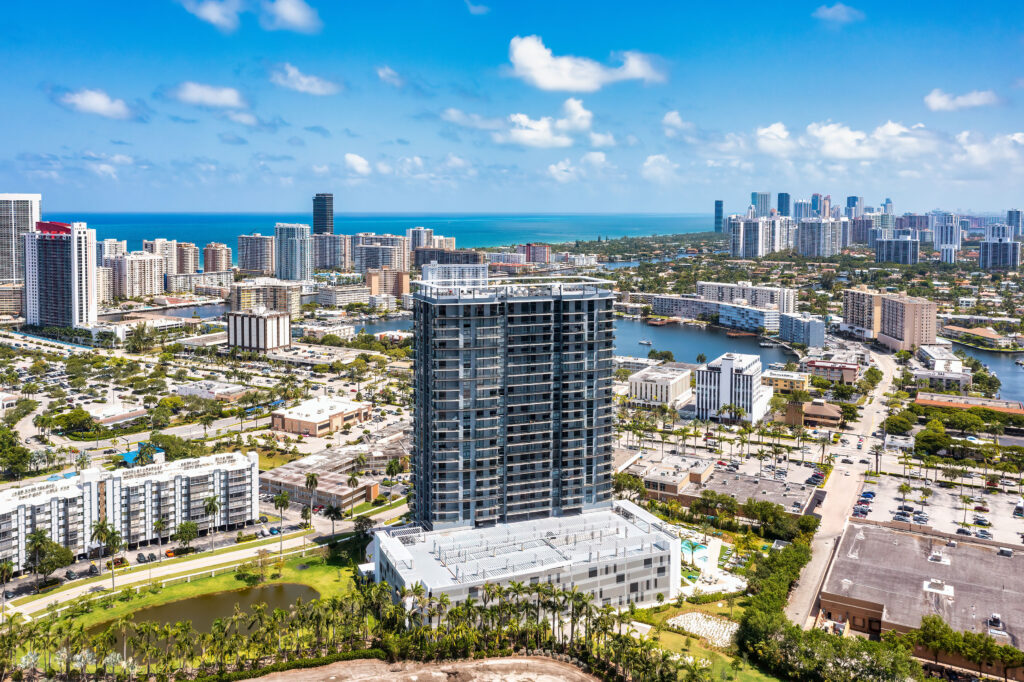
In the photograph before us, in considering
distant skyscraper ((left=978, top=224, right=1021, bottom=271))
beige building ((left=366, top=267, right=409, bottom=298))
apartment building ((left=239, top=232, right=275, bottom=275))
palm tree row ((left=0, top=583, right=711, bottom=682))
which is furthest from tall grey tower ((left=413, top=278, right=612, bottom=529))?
distant skyscraper ((left=978, top=224, right=1021, bottom=271))

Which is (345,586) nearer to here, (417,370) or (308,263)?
(417,370)

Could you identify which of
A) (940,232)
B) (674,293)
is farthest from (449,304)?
(940,232)

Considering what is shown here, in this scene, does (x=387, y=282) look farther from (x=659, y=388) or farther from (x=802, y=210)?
(x=802, y=210)

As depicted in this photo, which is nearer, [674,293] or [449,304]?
[449,304]

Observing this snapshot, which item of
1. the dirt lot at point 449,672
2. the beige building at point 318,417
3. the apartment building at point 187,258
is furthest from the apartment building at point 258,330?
the apartment building at point 187,258

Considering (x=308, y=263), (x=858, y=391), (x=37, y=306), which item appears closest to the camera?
(x=858, y=391)
